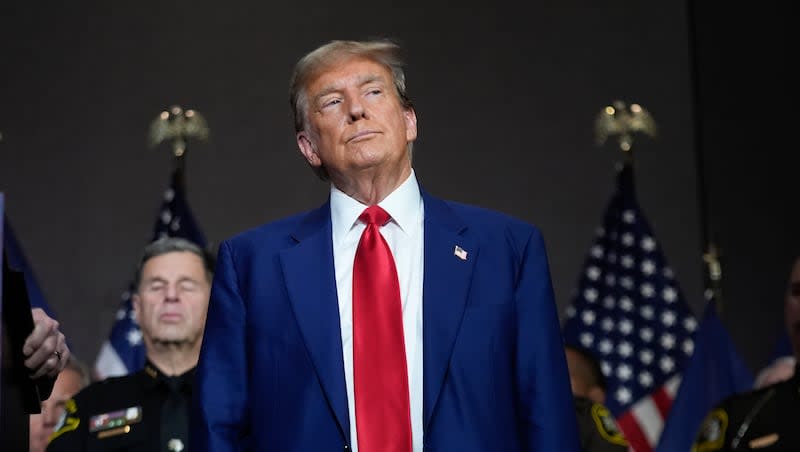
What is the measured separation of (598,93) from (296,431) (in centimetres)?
527

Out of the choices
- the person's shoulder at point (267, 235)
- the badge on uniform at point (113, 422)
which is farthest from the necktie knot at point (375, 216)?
the badge on uniform at point (113, 422)

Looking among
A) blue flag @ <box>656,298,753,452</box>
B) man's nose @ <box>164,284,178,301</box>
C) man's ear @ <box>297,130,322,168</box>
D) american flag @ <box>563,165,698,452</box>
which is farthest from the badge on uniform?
american flag @ <box>563,165,698,452</box>

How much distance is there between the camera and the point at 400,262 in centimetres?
298

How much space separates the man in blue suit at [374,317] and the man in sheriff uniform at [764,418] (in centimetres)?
165

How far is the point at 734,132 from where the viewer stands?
7520 mm

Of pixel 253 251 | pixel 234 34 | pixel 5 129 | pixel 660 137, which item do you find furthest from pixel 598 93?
pixel 253 251

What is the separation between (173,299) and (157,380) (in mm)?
272

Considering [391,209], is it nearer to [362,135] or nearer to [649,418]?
[362,135]

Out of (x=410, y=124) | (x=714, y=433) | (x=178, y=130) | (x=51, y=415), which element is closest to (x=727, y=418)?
(x=714, y=433)

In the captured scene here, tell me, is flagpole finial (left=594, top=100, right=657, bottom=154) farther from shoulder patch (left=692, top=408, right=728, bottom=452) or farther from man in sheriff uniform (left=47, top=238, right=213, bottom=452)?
man in sheriff uniform (left=47, top=238, right=213, bottom=452)

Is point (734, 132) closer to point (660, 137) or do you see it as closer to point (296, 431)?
point (660, 137)

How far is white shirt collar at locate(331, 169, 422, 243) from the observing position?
3031mm

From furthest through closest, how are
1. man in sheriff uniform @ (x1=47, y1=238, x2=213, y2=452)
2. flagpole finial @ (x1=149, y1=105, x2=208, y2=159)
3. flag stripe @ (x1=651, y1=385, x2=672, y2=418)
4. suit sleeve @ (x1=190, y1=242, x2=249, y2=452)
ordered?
flagpole finial @ (x1=149, y1=105, x2=208, y2=159) → flag stripe @ (x1=651, y1=385, x2=672, y2=418) → man in sheriff uniform @ (x1=47, y1=238, x2=213, y2=452) → suit sleeve @ (x1=190, y1=242, x2=249, y2=452)

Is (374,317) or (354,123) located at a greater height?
(354,123)
